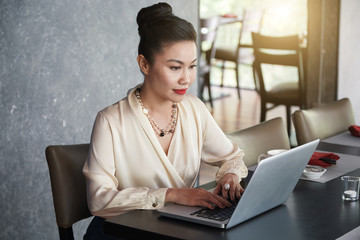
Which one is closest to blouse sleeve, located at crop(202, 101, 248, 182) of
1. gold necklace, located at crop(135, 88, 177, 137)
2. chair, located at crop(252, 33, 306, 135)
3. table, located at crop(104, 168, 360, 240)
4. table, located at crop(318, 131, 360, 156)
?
gold necklace, located at crop(135, 88, 177, 137)

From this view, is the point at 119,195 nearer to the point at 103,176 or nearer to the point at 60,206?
the point at 103,176

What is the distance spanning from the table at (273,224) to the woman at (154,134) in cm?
14

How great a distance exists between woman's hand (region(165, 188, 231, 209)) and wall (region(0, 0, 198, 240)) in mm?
1123

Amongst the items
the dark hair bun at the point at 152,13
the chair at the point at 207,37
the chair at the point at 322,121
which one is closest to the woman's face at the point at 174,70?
the dark hair bun at the point at 152,13

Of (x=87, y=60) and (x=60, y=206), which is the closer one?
(x=60, y=206)

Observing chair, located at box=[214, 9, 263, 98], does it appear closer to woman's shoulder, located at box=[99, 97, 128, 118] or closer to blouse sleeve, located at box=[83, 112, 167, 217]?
woman's shoulder, located at box=[99, 97, 128, 118]

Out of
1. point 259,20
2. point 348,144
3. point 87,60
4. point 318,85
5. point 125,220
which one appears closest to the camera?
point 125,220

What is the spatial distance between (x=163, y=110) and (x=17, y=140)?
2.93ft

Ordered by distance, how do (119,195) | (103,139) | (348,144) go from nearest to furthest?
1. (119,195)
2. (103,139)
3. (348,144)

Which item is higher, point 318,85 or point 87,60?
point 87,60

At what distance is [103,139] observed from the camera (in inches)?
72.2

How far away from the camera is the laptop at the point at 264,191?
57.4 inches

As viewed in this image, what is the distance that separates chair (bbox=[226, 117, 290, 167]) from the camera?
2.31 m

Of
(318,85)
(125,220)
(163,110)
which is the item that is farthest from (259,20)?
(125,220)
